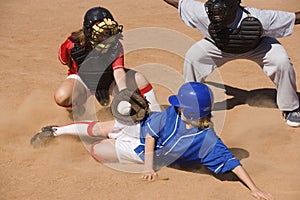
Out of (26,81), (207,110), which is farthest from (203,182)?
(26,81)

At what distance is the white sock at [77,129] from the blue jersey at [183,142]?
0.70 metres

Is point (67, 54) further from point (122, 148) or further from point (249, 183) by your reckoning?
point (249, 183)

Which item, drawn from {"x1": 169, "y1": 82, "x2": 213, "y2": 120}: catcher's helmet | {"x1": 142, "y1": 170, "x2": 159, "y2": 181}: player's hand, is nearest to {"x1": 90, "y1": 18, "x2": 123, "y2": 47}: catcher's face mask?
{"x1": 169, "y1": 82, "x2": 213, "y2": 120}: catcher's helmet

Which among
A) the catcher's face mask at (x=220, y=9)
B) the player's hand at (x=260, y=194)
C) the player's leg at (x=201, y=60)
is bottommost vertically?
the player's hand at (x=260, y=194)

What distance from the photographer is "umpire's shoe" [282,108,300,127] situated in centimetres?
575

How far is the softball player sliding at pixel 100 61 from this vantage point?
5488 mm

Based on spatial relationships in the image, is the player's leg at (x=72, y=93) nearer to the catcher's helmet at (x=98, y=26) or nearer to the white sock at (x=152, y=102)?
the catcher's helmet at (x=98, y=26)

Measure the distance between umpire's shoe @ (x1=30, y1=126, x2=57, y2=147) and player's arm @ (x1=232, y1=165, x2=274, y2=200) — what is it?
1.80 metres

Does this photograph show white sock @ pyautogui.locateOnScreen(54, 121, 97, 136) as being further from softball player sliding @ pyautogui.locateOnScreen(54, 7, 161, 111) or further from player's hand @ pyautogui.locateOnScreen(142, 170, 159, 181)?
player's hand @ pyautogui.locateOnScreen(142, 170, 159, 181)

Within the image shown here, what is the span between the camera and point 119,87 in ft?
18.1

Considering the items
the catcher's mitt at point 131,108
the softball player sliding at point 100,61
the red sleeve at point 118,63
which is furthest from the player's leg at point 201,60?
the catcher's mitt at point 131,108

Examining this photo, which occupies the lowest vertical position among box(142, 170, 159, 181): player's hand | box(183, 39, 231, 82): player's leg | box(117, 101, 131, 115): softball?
box(142, 170, 159, 181): player's hand

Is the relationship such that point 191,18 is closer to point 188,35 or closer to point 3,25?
point 188,35

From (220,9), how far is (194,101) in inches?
53.6
